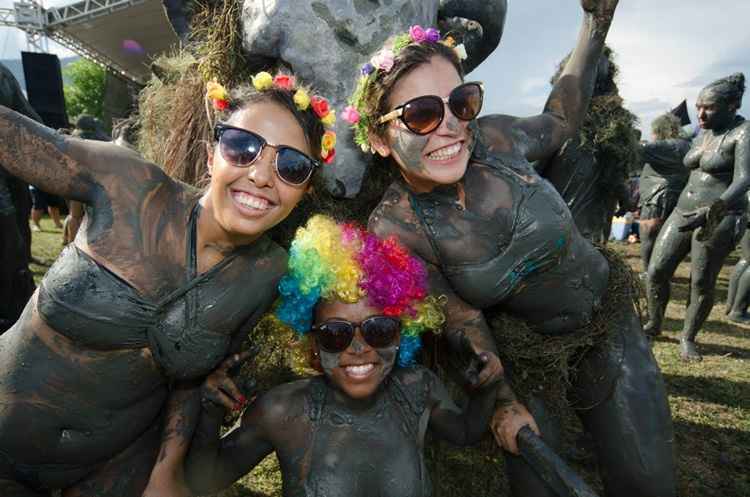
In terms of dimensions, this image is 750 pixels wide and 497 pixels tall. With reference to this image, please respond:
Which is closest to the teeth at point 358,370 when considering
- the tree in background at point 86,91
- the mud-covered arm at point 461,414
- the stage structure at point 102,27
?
the mud-covered arm at point 461,414

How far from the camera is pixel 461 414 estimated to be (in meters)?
2.00

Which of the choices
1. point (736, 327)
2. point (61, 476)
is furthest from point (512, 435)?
point (736, 327)

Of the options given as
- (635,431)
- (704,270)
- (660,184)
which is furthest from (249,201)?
(660,184)

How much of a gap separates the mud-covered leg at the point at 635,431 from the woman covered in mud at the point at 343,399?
696 mm

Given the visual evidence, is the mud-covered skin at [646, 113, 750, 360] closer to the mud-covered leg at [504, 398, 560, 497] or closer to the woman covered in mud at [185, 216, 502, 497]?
the mud-covered leg at [504, 398, 560, 497]

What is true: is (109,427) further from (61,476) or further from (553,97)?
(553,97)

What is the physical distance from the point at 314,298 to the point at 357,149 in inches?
30.0

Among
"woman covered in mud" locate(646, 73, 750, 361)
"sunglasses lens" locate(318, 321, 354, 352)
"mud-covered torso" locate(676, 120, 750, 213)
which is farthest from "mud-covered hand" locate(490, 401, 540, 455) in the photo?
"mud-covered torso" locate(676, 120, 750, 213)

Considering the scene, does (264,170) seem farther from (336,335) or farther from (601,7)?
(601,7)

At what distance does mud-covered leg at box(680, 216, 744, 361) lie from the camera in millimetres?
5247

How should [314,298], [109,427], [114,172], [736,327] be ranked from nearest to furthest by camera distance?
[114,172], [109,427], [314,298], [736,327]

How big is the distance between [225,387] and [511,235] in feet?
3.74

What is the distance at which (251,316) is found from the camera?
1811 mm

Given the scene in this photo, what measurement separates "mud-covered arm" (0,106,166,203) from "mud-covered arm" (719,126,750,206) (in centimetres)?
496
